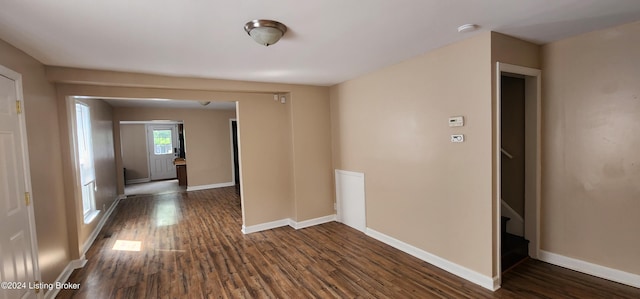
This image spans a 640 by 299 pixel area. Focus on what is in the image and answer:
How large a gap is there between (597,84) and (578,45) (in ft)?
1.37

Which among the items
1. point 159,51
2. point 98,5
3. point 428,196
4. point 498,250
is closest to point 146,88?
point 159,51

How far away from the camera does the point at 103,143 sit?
539 cm

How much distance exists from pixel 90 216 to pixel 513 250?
19.2ft

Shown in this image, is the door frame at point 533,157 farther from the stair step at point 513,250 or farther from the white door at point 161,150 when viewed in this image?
the white door at point 161,150

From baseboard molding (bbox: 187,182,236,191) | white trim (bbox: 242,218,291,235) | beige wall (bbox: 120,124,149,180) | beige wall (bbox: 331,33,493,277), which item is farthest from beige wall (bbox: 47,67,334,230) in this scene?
beige wall (bbox: 120,124,149,180)

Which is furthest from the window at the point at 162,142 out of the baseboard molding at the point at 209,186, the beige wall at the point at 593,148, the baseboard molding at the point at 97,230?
the beige wall at the point at 593,148

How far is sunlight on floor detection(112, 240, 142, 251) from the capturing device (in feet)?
12.3

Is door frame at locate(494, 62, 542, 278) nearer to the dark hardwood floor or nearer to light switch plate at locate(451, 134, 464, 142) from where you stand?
the dark hardwood floor

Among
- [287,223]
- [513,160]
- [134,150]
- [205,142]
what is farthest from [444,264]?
[134,150]

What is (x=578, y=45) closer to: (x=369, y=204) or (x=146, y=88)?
(x=369, y=204)

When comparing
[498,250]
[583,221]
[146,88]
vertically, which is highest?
[146,88]

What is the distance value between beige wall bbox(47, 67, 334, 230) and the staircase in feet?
8.39

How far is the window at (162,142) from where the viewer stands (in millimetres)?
9828

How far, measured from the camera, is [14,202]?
2062 mm
